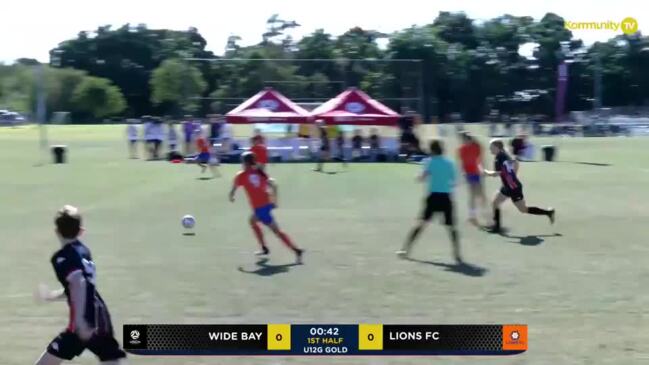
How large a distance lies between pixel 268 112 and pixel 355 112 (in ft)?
10.7

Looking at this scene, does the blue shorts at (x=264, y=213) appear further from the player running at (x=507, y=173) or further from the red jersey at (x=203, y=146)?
the red jersey at (x=203, y=146)

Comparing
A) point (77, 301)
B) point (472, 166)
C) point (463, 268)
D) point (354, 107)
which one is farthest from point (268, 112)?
point (77, 301)

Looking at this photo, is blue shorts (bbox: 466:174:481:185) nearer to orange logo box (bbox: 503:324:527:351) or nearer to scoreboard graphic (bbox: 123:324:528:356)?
orange logo box (bbox: 503:324:527:351)

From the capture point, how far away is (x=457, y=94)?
299 feet

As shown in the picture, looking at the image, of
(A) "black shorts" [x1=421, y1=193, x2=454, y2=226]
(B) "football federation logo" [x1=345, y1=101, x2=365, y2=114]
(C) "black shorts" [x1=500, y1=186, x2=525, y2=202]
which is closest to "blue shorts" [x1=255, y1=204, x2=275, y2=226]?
(A) "black shorts" [x1=421, y1=193, x2=454, y2=226]

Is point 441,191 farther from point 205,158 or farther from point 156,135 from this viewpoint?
point 156,135

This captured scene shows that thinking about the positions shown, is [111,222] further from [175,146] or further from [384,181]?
[175,146]

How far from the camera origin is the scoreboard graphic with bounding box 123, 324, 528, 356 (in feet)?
Result: 25.2

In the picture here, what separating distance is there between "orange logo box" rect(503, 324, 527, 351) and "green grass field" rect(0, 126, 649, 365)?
0.31 ft

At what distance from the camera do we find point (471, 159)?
17.6 meters

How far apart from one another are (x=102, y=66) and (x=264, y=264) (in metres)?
107

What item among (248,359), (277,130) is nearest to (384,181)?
(277,130)

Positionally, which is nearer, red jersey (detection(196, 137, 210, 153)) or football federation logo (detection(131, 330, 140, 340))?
football federation logo (detection(131, 330, 140, 340))

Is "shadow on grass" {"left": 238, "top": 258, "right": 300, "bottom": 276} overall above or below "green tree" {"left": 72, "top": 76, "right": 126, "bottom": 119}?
Result: below
